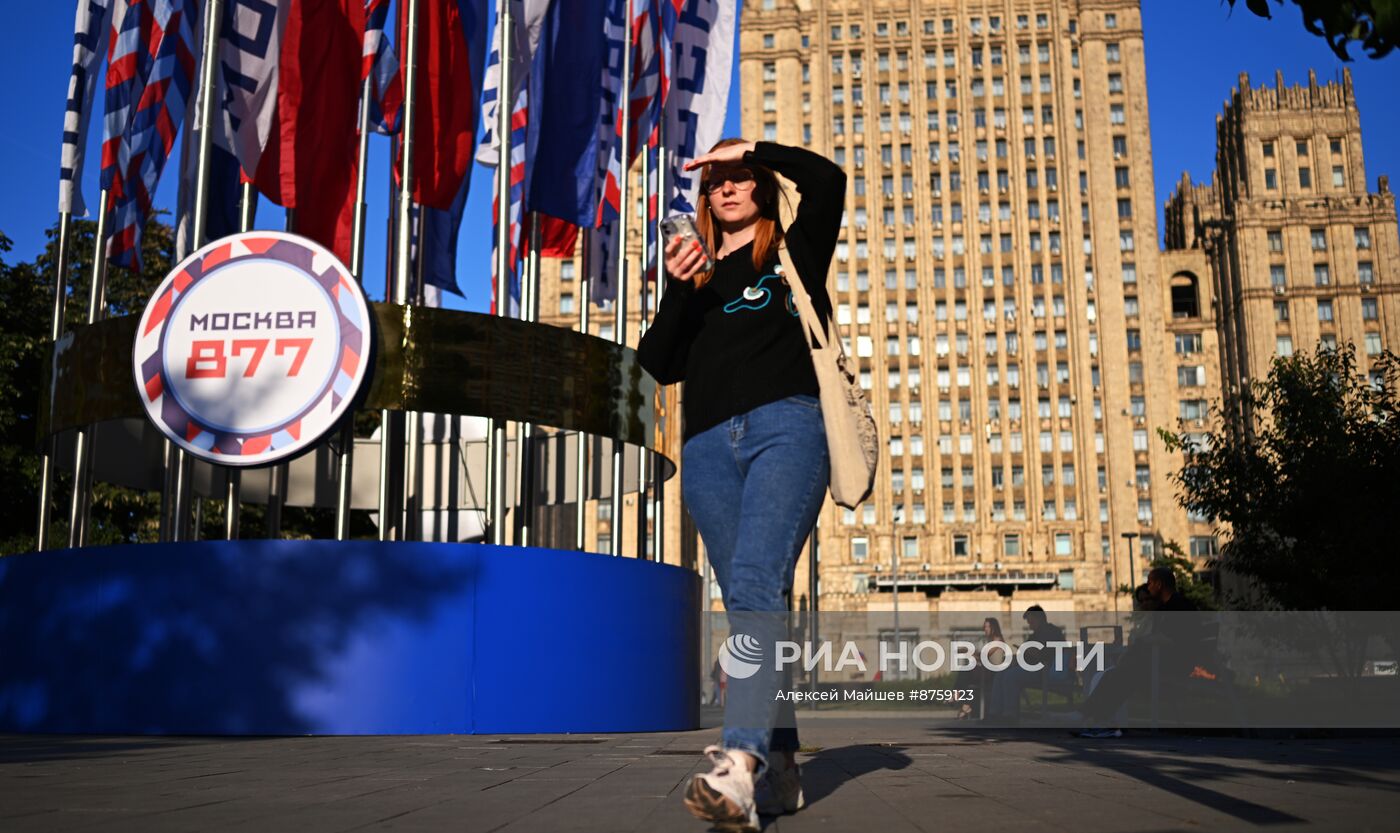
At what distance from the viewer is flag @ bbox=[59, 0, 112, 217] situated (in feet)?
53.9

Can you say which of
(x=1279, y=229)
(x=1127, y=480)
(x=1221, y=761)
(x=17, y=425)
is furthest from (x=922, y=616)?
(x=1221, y=761)

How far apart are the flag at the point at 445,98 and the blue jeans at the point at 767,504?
1324 centimetres

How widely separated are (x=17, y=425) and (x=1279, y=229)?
85928 millimetres

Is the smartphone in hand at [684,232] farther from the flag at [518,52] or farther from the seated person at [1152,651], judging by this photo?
the flag at [518,52]

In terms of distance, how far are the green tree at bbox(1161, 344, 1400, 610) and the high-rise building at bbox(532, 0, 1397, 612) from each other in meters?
55.6

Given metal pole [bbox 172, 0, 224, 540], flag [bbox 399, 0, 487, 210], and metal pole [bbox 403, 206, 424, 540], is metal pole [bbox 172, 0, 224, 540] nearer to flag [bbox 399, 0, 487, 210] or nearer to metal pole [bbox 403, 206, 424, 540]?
flag [bbox 399, 0, 487, 210]

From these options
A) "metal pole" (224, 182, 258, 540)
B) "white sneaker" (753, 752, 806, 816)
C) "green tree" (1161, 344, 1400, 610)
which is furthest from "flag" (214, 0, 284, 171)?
"green tree" (1161, 344, 1400, 610)

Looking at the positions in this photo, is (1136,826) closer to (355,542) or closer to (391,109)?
(355,542)

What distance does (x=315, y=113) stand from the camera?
1577 cm

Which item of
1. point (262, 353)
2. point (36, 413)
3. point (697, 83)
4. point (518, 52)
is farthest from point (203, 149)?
point (36, 413)

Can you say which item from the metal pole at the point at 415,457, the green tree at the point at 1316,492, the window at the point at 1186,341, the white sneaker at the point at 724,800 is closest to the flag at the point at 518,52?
the metal pole at the point at 415,457

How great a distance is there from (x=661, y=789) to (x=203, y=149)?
37.6ft

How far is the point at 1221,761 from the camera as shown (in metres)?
6.74

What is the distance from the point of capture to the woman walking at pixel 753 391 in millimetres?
4180
